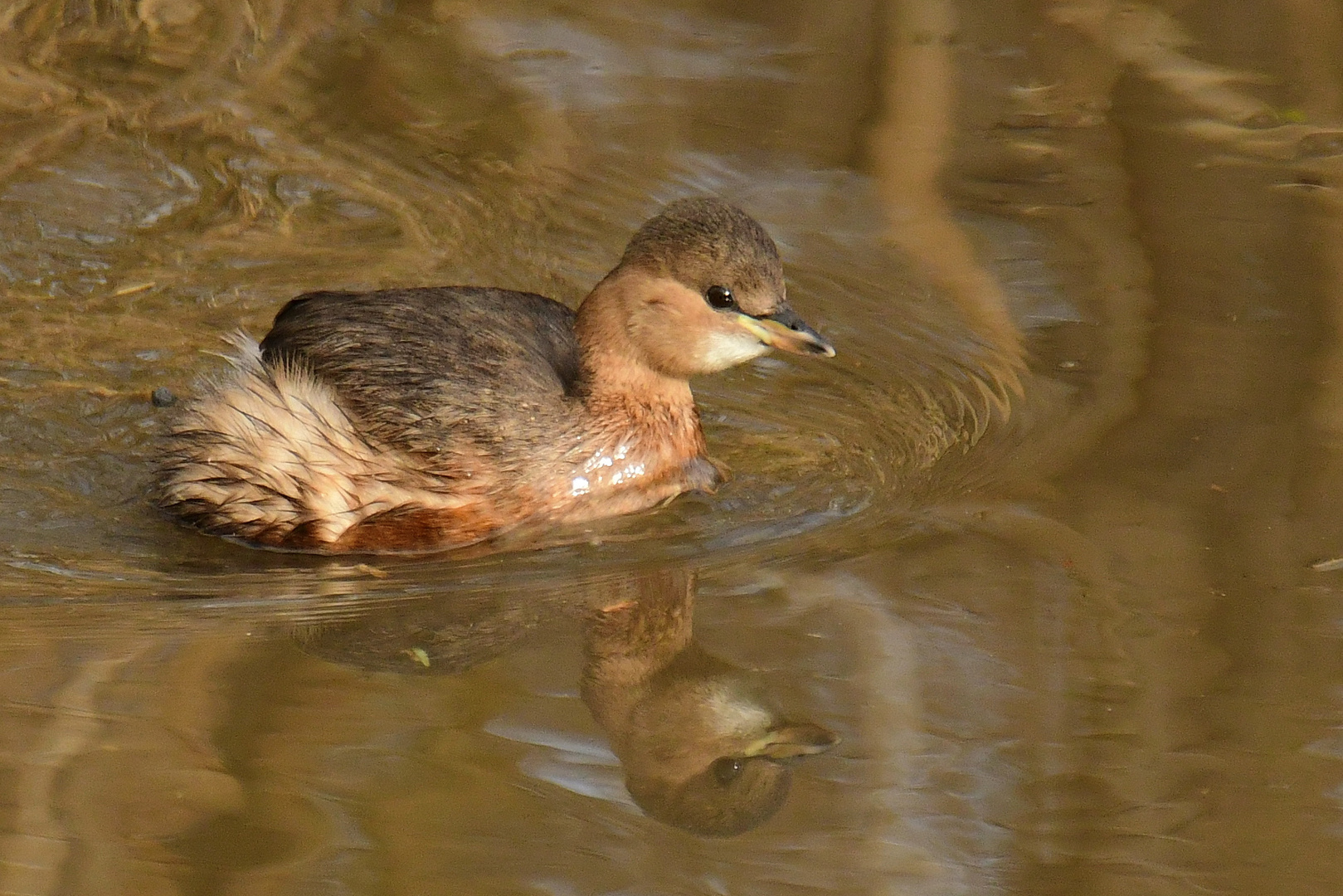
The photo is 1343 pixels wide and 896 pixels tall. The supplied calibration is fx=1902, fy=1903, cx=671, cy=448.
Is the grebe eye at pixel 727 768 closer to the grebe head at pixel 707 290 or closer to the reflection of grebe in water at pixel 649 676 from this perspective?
the reflection of grebe in water at pixel 649 676

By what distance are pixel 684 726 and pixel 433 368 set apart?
189cm

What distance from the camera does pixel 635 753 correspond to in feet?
15.8

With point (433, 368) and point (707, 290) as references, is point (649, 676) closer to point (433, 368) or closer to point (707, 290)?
point (433, 368)

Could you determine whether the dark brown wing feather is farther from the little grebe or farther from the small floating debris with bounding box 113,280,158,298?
the small floating debris with bounding box 113,280,158,298

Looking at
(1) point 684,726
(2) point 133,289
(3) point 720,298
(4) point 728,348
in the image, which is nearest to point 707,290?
(3) point 720,298

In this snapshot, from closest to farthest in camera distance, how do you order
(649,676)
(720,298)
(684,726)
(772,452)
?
(684,726) < (649,676) < (720,298) < (772,452)

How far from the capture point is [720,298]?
258 inches

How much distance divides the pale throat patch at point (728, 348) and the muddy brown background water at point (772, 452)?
496 mm

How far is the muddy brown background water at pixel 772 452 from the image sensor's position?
4488 millimetres

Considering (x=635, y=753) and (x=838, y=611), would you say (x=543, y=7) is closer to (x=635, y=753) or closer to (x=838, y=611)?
(x=838, y=611)

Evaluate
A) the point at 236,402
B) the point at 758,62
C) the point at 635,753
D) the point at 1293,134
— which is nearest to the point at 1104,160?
the point at 1293,134

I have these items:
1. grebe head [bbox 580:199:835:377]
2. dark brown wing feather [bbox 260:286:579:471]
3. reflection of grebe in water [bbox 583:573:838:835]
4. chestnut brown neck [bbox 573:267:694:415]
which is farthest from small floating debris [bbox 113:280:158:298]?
reflection of grebe in water [bbox 583:573:838:835]

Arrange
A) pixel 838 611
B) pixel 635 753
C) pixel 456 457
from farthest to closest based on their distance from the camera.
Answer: pixel 456 457, pixel 838 611, pixel 635 753

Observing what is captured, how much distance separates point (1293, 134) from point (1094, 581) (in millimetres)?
4301
